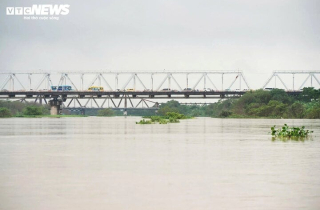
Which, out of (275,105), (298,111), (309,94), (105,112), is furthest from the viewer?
(105,112)

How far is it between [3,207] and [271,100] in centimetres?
11183

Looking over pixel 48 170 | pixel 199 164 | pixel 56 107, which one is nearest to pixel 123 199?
pixel 48 170

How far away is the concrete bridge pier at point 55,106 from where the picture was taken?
14665 cm

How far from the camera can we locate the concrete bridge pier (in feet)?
481

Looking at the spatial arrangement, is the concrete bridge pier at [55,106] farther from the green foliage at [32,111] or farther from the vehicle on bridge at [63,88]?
the green foliage at [32,111]

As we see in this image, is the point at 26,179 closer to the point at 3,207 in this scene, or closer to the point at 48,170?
the point at 48,170

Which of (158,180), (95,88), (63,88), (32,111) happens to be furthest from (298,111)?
(158,180)

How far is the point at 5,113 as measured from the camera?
392ft

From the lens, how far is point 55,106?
5856 inches

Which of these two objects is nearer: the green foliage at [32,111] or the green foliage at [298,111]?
the green foliage at [298,111]

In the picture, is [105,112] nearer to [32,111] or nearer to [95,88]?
[95,88]

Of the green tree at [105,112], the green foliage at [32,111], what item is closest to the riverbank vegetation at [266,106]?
the green foliage at [32,111]

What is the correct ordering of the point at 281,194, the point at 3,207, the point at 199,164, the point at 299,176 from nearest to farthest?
the point at 3,207 → the point at 281,194 → the point at 299,176 → the point at 199,164

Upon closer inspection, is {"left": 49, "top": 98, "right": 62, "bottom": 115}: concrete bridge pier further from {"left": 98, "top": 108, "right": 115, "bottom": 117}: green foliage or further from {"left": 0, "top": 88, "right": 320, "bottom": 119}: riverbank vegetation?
{"left": 98, "top": 108, "right": 115, "bottom": 117}: green foliage
